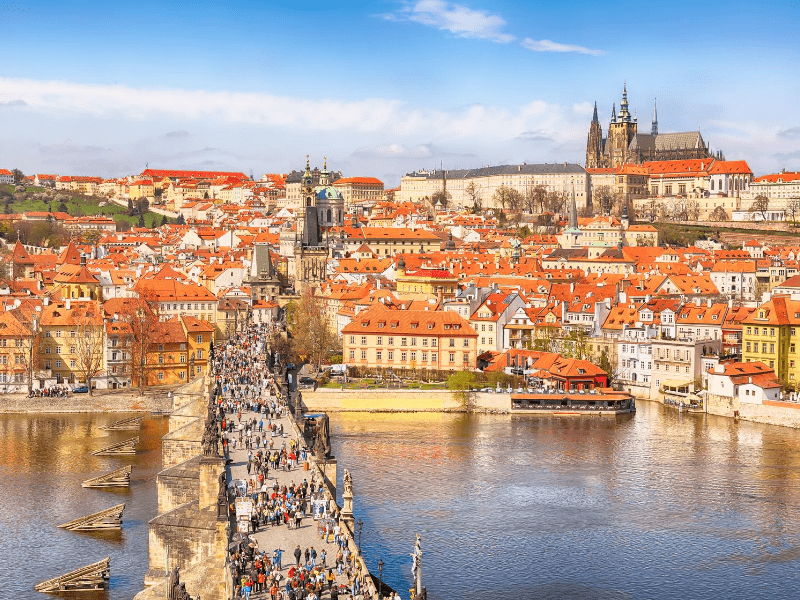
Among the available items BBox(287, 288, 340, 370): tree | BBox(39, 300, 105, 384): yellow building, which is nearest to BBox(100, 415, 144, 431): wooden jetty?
BBox(39, 300, 105, 384): yellow building

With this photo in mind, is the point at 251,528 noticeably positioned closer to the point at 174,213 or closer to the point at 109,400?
the point at 109,400

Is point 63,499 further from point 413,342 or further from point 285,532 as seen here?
point 413,342

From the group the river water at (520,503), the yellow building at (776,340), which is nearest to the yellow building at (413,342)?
the river water at (520,503)

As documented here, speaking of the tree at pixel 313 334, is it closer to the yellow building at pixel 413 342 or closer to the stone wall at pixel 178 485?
the yellow building at pixel 413 342

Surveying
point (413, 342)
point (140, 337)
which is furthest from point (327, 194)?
point (140, 337)

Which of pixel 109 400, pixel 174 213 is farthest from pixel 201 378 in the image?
pixel 174 213

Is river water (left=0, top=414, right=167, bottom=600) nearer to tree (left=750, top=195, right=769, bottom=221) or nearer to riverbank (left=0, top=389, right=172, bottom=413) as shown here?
riverbank (left=0, top=389, right=172, bottom=413)
